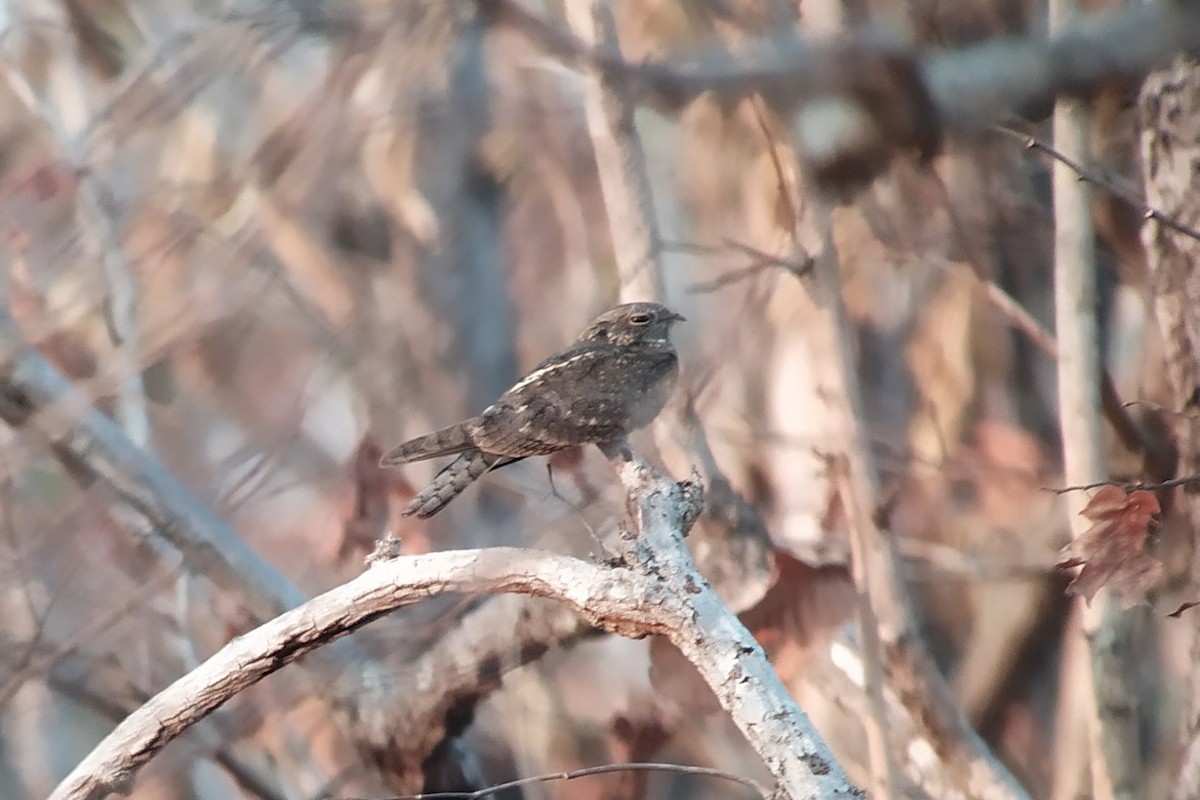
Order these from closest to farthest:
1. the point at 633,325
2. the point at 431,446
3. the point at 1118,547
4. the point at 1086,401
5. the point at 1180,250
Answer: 1. the point at 1118,547
2. the point at 431,446
3. the point at 633,325
4. the point at 1180,250
5. the point at 1086,401

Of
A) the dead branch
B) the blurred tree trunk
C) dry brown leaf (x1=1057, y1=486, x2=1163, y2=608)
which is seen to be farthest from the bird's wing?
the blurred tree trunk

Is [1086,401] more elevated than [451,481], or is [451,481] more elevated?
[1086,401]

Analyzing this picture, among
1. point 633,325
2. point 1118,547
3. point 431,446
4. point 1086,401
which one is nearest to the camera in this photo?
point 1118,547

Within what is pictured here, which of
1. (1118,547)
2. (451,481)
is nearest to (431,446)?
(451,481)

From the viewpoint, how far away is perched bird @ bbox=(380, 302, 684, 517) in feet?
6.17

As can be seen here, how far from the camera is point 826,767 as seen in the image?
1433 mm

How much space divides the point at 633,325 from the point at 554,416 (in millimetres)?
292

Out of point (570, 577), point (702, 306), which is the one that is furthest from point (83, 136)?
point (702, 306)

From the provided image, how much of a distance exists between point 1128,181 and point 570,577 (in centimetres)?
231

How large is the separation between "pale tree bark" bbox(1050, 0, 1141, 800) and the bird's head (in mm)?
1199

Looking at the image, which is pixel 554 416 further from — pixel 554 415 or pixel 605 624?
pixel 605 624

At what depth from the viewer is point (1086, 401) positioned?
9.69 feet

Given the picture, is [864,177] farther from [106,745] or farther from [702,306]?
[106,745]

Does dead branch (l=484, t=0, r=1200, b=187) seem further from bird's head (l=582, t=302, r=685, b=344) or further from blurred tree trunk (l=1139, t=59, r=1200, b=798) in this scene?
bird's head (l=582, t=302, r=685, b=344)
